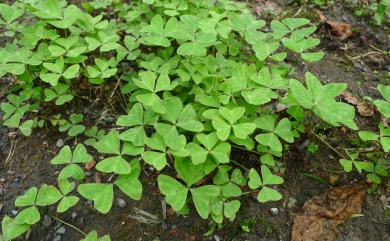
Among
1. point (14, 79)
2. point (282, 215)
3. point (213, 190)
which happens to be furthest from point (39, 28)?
point (282, 215)

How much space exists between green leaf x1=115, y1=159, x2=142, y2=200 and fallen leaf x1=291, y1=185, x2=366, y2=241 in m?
0.91

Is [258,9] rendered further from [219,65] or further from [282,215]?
[282,215]

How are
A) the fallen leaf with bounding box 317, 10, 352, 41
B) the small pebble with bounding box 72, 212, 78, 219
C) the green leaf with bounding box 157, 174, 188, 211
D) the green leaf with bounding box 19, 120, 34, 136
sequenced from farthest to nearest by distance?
the fallen leaf with bounding box 317, 10, 352, 41
the green leaf with bounding box 19, 120, 34, 136
the small pebble with bounding box 72, 212, 78, 219
the green leaf with bounding box 157, 174, 188, 211

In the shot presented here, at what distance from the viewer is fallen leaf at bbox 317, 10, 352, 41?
3251 mm

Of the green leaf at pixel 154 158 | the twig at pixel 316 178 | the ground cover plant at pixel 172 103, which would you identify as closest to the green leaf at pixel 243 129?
the ground cover plant at pixel 172 103

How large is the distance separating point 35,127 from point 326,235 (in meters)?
1.99

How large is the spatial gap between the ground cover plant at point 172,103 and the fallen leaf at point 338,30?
1.53 ft

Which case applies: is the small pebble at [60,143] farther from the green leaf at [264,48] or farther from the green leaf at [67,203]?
the green leaf at [264,48]

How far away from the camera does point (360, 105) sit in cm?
272

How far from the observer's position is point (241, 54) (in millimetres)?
2805

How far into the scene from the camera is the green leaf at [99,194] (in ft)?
6.38

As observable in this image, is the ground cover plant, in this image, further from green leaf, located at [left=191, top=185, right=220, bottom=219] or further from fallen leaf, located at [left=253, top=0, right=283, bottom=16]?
fallen leaf, located at [left=253, top=0, right=283, bottom=16]

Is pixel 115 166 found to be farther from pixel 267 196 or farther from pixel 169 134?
pixel 267 196

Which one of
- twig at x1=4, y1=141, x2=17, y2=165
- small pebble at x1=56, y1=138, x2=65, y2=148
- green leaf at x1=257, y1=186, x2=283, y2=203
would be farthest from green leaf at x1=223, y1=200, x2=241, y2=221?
twig at x1=4, y1=141, x2=17, y2=165
